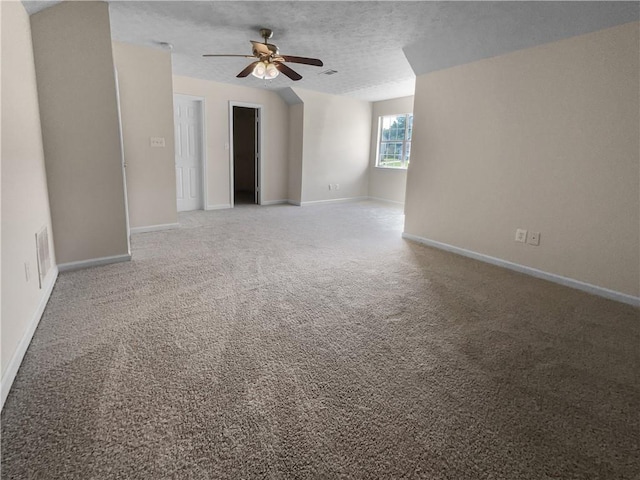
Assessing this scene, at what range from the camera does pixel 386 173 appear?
7988mm

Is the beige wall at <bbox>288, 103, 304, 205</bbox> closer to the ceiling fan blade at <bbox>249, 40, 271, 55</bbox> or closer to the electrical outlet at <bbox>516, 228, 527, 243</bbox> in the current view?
the ceiling fan blade at <bbox>249, 40, 271, 55</bbox>

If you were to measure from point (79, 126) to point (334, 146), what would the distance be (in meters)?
5.26

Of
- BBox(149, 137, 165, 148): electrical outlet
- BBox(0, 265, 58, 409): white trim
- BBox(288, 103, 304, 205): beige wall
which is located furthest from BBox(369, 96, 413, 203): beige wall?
BBox(0, 265, 58, 409): white trim

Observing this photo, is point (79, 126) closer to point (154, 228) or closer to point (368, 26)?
point (154, 228)

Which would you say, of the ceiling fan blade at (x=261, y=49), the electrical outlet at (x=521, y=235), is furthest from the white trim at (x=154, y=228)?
the electrical outlet at (x=521, y=235)

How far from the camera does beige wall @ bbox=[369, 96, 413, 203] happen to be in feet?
24.6

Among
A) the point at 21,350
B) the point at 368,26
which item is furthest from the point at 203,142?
the point at 21,350

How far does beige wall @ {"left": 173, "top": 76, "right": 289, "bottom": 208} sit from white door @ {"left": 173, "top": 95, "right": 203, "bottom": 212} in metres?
0.16

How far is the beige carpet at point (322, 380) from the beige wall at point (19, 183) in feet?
0.64

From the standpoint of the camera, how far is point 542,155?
3.26 metres

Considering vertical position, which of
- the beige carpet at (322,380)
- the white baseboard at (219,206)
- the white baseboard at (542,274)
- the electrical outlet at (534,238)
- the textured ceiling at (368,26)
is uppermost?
the textured ceiling at (368,26)

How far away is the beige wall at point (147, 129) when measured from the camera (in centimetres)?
437

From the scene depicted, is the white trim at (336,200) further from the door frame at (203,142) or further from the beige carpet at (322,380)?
the beige carpet at (322,380)

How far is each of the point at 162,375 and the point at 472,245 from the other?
11.2ft
